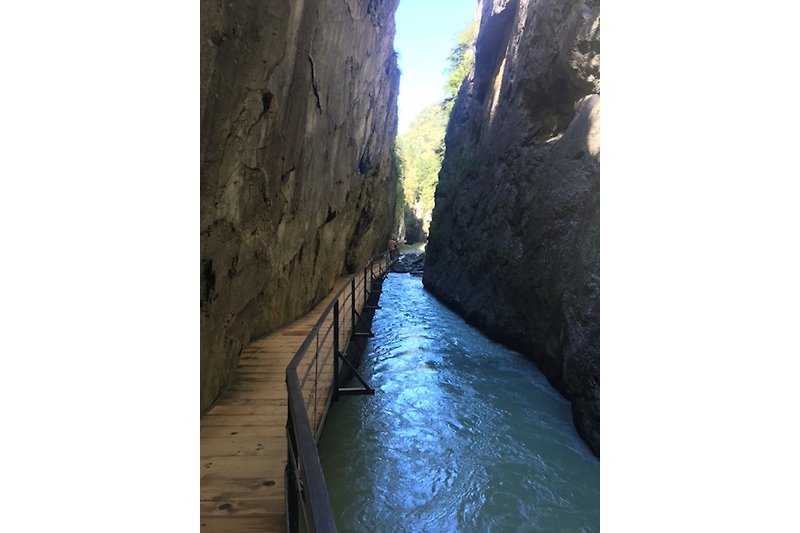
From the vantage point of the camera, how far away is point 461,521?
4625 millimetres

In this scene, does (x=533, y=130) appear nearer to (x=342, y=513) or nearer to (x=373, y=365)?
(x=373, y=365)

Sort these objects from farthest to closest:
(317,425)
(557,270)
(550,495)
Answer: (557,270) < (550,495) < (317,425)

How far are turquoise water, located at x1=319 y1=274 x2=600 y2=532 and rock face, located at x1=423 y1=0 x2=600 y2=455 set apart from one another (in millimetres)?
664

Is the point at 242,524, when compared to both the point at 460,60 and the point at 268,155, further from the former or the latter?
the point at 460,60

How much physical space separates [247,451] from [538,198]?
25.2 feet

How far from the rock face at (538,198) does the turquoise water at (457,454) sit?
2.18 ft

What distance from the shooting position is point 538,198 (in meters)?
9.33

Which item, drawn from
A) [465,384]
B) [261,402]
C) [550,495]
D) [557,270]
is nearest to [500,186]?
[557,270]

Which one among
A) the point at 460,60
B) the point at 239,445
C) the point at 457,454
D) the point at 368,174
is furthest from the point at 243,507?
the point at 460,60

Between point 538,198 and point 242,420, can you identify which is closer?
point 242,420

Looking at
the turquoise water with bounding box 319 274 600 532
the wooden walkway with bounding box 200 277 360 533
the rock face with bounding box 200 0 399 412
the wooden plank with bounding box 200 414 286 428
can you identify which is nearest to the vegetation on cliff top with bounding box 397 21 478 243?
the rock face with bounding box 200 0 399 412

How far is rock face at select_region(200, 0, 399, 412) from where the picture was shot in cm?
398

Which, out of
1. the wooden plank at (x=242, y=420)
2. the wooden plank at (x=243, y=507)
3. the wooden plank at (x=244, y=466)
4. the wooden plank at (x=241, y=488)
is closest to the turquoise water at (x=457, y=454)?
the wooden plank at (x=242, y=420)

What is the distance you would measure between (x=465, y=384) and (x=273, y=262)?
4.44m
